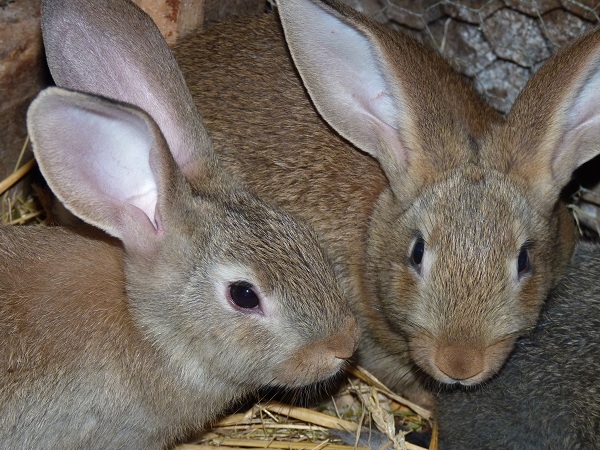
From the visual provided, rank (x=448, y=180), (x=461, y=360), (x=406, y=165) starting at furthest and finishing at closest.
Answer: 1. (x=406, y=165)
2. (x=448, y=180)
3. (x=461, y=360)

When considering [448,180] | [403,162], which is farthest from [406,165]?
[448,180]

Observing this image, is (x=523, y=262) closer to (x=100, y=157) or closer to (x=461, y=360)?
(x=461, y=360)

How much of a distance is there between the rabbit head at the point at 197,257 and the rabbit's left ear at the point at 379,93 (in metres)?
0.59

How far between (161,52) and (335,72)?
70 centimetres

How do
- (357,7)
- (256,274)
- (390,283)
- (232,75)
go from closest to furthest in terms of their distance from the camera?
(256,274)
(390,283)
(232,75)
(357,7)

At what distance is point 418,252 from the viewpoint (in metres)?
3.75

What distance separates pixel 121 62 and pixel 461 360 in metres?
1.59

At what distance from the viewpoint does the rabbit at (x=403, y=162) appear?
3.59 metres

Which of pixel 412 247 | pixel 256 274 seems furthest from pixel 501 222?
pixel 256 274

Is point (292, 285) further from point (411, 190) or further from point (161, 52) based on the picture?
point (161, 52)

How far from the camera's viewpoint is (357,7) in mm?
5332

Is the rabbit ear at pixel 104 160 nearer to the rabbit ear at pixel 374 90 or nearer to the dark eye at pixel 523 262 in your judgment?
the rabbit ear at pixel 374 90

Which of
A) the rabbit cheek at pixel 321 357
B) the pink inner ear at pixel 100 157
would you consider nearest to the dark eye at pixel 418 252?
the rabbit cheek at pixel 321 357

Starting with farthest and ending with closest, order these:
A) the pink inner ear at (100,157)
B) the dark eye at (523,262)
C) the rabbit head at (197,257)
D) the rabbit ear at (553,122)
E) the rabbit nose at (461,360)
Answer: the rabbit ear at (553,122)
the dark eye at (523,262)
the rabbit nose at (461,360)
the rabbit head at (197,257)
the pink inner ear at (100,157)
